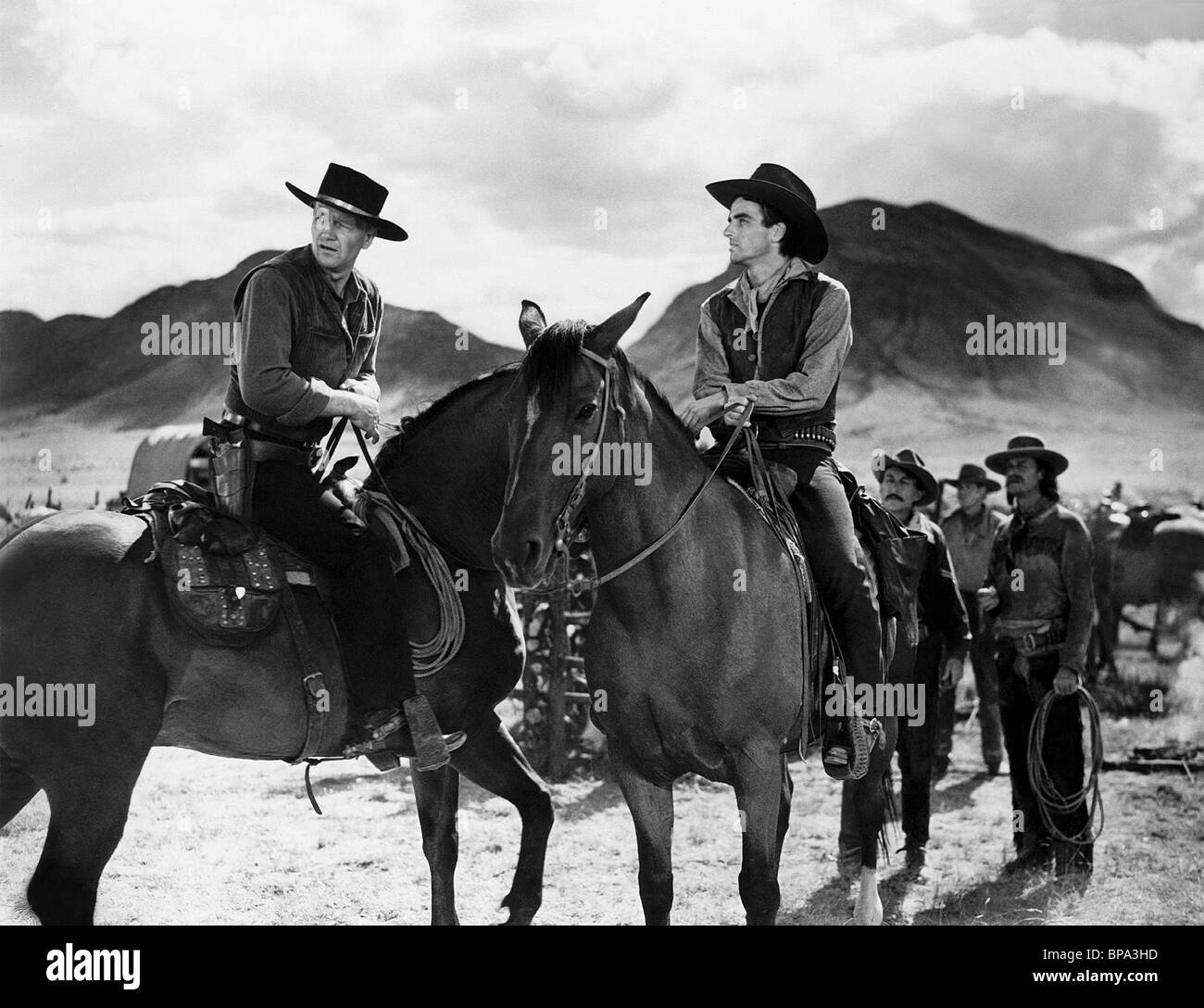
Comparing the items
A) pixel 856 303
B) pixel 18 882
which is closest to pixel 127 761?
pixel 18 882

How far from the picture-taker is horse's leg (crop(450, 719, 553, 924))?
16.7ft

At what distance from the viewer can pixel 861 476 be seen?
2328 cm

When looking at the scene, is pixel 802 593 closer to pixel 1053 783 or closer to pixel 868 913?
pixel 868 913

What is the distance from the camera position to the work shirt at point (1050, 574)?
676 cm

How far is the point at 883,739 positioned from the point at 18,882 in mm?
5081

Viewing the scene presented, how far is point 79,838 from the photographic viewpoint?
4027 millimetres

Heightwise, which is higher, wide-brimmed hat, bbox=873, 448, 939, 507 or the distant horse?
wide-brimmed hat, bbox=873, 448, 939, 507

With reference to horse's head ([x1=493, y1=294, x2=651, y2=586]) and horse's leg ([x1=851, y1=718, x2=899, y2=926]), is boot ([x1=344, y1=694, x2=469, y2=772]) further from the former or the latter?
horse's leg ([x1=851, y1=718, x2=899, y2=926])

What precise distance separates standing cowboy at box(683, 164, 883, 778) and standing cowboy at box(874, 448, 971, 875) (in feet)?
7.93

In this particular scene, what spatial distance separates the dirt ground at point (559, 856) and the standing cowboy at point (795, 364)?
2246 millimetres

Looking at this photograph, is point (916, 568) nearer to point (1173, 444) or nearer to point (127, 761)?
point (127, 761)

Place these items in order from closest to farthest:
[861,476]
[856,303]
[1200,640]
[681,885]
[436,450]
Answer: [436,450]
[681,885]
[1200,640]
[861,476]
[856,303]

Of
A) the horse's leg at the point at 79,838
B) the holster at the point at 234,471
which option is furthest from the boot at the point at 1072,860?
the horse's leg at the point at 79,838

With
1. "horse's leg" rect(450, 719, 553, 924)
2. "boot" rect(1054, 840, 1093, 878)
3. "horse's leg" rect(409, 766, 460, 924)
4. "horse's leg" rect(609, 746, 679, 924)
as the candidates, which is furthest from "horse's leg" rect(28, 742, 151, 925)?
"boot" rect(1054, 840, 1093, 878)
